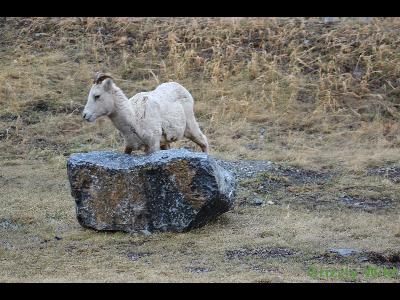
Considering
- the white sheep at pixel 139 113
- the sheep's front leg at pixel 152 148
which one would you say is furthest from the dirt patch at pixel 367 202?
the sheep's front leg at pixel 152 148

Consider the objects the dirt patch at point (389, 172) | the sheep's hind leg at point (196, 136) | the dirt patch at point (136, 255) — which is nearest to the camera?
the dirt patch at point (136, 255)

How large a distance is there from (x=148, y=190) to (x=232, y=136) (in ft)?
17.7

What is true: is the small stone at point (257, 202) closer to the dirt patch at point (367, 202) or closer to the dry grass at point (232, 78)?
the dirt patch at point (367, 202)

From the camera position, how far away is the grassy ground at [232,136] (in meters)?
9.19

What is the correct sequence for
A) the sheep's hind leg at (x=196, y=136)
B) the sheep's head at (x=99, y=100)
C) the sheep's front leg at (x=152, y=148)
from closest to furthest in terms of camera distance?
the sheep's head at (x=99, y=100), the sheep's front leg at (x=152, y=148), the sheep's hind leg at (x=196, y=136)

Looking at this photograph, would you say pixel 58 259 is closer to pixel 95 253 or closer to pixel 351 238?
pixel 95 253

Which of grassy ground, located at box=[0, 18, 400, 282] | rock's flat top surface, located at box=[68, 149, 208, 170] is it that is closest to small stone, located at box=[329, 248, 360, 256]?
grassy ground, located at box=[0, 18, 400, 282]

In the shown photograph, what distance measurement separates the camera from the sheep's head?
34.8 ft

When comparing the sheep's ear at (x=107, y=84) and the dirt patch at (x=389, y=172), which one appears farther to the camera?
the dirt patch at (x=389, y=172)

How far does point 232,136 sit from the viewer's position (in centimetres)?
1513

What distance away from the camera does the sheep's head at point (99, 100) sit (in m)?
10.6

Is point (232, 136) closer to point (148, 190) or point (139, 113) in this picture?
point (139, 113)

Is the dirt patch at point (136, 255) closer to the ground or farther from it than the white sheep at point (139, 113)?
closer to the ground

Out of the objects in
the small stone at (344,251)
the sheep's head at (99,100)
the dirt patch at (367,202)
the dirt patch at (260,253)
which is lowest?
the dirt patch at (367,202)
